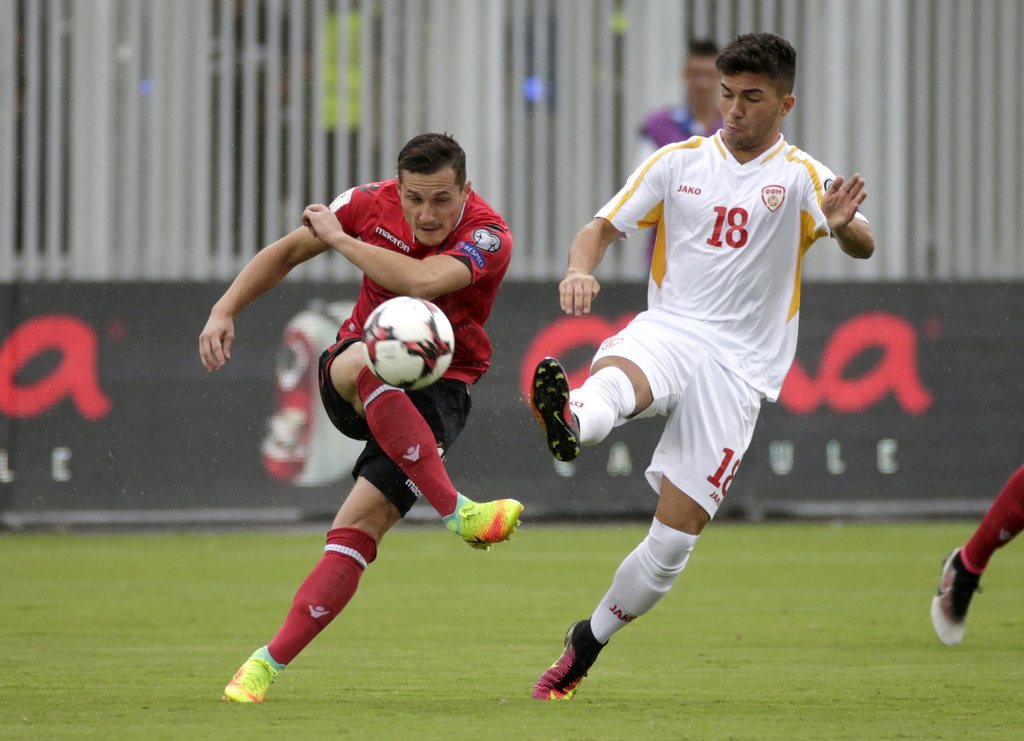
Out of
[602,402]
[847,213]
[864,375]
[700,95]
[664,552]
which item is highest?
[700,95]

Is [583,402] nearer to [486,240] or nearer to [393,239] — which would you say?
[486,240]

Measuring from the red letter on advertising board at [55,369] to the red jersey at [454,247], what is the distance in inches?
262

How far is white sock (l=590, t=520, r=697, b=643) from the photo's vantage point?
5953 millimetres

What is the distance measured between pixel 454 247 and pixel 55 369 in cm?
716

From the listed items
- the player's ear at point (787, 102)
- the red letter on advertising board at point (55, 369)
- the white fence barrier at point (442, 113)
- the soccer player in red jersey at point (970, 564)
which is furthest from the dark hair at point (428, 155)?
the white fence barrier at point (442, 113)

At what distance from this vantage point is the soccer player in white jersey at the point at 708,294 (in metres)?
5.96

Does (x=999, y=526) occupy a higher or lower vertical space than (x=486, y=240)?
lower

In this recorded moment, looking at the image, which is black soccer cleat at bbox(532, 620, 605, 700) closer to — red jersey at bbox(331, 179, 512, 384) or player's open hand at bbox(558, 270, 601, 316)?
red jersey at bbox(331, 179, 512, 384)

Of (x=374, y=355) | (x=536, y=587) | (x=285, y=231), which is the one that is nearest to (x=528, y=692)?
(x=374, y=355)

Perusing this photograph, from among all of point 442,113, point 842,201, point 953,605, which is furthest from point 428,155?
point 442,113

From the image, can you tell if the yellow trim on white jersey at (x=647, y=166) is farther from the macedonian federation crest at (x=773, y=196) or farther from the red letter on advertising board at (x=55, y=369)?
the red letter on advertising board at (x=55, y=369)

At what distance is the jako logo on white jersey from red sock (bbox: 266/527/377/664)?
1034mm

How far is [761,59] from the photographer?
605 centimetres

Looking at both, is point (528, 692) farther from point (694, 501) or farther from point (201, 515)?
point (201, 515)
